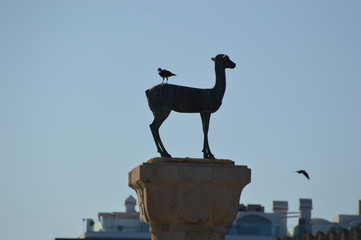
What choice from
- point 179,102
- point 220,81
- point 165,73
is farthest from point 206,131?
point 165,73

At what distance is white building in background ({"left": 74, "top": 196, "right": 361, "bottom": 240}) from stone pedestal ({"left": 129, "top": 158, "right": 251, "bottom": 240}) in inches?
3616

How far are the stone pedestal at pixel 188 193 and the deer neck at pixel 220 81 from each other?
204 cm

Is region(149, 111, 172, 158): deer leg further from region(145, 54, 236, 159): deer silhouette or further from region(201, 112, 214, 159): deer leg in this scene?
region(201, 112, 214, 159): deer leg

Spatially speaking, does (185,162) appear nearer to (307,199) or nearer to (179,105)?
(179,105)

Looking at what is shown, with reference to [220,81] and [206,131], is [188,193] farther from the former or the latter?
[220,81]

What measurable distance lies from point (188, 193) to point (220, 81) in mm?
3174

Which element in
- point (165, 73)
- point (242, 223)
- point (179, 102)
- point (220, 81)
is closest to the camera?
point (179, 102)

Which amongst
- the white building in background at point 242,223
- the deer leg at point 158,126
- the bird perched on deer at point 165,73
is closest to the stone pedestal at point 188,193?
the deer leg at point 158,126

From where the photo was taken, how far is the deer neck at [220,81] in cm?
3575

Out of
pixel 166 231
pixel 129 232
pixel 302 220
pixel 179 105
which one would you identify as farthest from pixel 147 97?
pixel 129 232

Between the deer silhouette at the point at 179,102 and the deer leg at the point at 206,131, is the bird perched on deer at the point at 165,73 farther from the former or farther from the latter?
the deer leg at the point at 206,131

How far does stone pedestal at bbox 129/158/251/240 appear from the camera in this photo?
1345 inches

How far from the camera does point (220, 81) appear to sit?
36.1 meters

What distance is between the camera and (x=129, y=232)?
131375 millimetres
